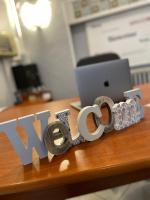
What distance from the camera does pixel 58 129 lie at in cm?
67

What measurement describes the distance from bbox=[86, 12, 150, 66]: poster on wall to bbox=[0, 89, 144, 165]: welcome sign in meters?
2.57

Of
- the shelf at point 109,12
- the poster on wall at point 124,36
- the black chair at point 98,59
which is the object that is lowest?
the black chair at point 98,59

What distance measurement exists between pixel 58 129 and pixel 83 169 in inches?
6.0

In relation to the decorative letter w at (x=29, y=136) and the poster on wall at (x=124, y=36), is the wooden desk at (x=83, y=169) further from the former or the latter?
the poster on wall at (x=124, y=36)

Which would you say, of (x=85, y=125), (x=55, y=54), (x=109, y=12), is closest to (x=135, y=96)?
(x=85, y=125)

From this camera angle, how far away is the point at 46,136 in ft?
2.15

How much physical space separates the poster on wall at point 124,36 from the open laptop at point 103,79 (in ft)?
7.27

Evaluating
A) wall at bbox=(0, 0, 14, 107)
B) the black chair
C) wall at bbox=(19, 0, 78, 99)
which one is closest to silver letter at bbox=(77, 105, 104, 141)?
the black chair

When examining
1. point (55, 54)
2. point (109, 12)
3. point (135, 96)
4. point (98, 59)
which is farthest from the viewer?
point (55, 54)

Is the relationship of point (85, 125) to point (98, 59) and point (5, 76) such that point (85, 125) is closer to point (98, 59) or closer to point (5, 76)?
point (98, 59)

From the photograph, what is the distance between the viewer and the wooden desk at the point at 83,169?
22.0 inches

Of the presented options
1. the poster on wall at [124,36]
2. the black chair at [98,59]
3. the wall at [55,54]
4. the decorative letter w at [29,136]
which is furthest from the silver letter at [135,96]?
the wall at [55,54]

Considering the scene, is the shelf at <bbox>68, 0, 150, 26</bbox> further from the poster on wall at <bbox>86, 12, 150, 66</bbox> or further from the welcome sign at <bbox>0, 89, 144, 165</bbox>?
the welcome sign at <bbox>0, 89, 144, 165</bbox>

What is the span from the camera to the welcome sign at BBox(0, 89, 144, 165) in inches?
25.0
